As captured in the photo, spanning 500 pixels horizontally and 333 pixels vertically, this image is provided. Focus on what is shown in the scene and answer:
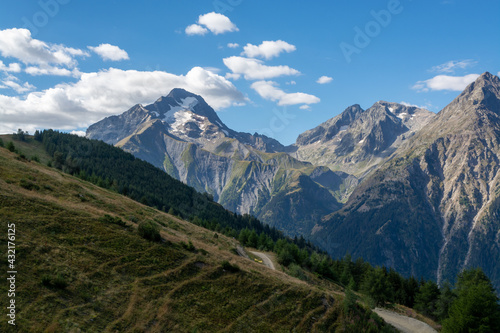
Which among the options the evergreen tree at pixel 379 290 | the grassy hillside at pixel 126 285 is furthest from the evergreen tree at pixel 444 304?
the grassy hillside at pixel 126 285

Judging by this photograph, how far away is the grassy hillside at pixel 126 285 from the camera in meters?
30.7

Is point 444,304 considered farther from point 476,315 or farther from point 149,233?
point 149,233

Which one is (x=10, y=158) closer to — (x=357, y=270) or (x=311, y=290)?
(x=311, y=290)

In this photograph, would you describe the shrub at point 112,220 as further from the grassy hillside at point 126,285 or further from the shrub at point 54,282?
the shrub at point 54,282

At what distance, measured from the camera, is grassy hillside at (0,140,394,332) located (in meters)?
30.7

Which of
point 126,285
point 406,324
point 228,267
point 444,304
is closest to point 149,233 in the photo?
point 126,285

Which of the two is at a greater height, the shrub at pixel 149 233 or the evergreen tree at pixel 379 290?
the shrub at pixel 149 233

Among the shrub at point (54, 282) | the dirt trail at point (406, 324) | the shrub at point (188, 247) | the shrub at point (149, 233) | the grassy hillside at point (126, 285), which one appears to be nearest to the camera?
the grassy hillside at point (126, 285)

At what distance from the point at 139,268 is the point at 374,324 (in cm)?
3248

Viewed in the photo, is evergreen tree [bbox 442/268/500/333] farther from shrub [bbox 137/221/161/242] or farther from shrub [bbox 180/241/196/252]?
shrub [bbox 137/221/161/242]

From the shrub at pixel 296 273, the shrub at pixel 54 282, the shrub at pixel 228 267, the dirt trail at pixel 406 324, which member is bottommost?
the shrub at pixel 54 282

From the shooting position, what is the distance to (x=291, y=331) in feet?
123

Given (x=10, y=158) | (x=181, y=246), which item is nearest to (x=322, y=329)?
(x=181, y=246)

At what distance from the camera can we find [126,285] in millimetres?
35844
